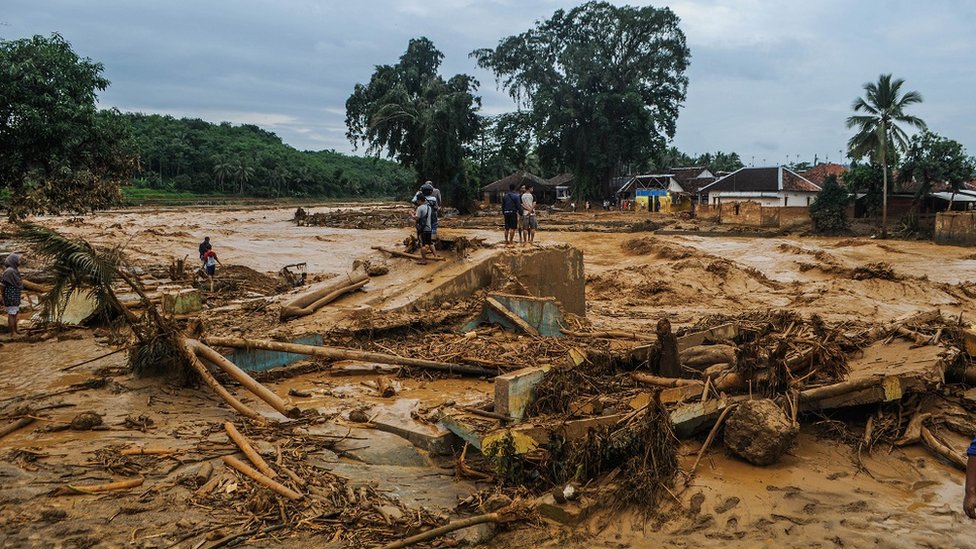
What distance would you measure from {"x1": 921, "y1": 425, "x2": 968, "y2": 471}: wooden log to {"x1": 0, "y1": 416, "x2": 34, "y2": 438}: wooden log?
7.68 metres

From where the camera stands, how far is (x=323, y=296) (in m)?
9.84

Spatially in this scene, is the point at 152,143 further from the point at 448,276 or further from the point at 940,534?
the point at 940,534

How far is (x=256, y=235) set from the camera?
110 ft

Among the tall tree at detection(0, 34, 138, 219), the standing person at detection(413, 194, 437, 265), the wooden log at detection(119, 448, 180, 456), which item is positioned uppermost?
the tall tree at detection(0, 34, 138, 219)

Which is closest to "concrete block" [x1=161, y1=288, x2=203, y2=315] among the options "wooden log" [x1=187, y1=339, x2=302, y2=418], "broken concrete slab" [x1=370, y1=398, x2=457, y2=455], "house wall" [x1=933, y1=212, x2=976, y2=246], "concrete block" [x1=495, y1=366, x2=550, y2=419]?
"wooden log" [x1=187, y1=339, x2=302, y2=418]

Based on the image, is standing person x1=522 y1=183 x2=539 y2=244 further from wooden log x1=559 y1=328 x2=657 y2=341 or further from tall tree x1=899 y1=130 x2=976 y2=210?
tall tree x1=899 y1=130 x2=976 y2=210

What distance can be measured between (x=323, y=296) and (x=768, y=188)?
134ft

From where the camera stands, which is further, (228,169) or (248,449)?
(228,169)

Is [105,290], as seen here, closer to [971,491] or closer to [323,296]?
[323,296]

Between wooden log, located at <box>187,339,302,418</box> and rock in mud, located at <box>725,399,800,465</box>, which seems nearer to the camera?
rock in mud, located at <box>725,399,800,465</box>

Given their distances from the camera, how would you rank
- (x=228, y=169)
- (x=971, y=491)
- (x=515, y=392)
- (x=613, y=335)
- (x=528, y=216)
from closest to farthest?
(x=971, y=491), (x=515, y=392), (x=613, y=335), (x=528, y=216), (x=228, y=169)

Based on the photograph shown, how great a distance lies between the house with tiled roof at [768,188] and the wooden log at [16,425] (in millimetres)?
42459

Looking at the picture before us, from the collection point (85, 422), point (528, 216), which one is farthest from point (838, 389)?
point (528, 216)

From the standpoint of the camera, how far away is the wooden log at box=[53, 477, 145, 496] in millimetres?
4555
